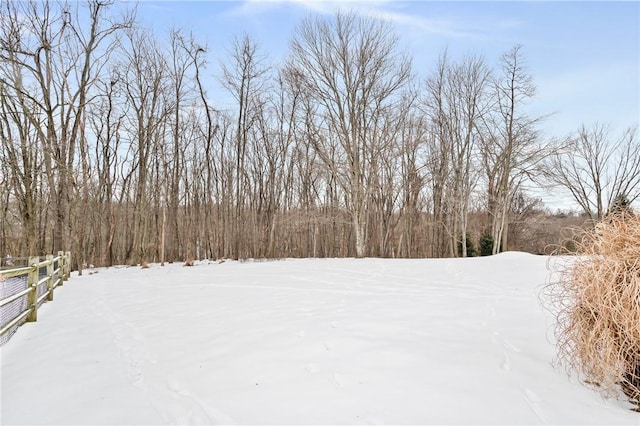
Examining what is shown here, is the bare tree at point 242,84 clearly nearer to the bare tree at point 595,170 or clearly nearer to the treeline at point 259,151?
the treeline at point 259,151

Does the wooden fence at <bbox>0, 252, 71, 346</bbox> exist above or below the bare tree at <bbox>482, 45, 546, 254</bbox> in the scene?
below

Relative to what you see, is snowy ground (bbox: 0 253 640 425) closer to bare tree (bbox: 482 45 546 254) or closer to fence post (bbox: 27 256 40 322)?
fence post (bbox: 27 256 40 322)

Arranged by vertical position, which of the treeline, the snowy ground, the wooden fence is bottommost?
the snowy ground

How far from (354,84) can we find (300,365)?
15.0 meters

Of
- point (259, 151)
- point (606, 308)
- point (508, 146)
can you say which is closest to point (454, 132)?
point (508, 146)

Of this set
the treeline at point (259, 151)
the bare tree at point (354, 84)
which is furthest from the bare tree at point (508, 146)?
the bare tree at point (354, 84)

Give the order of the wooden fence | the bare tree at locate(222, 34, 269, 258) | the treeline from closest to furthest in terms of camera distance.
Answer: the wooden fence < the treeline < the bare tree at locate(222, 34, 269, 258)

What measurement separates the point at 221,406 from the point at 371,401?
3.33ft

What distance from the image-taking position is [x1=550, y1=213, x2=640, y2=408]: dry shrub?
7.25ft

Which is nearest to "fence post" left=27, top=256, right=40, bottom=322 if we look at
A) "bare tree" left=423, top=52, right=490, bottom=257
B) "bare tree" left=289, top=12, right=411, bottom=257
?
"bare tree" left=289, top=12, right=411, bottom=257

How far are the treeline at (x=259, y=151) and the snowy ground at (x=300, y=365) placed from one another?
10348 mm

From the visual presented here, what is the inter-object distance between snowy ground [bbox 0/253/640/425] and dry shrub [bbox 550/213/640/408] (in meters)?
0.22

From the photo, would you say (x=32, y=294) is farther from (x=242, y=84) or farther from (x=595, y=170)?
(x=595, y=170)

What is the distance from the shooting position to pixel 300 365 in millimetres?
2988
